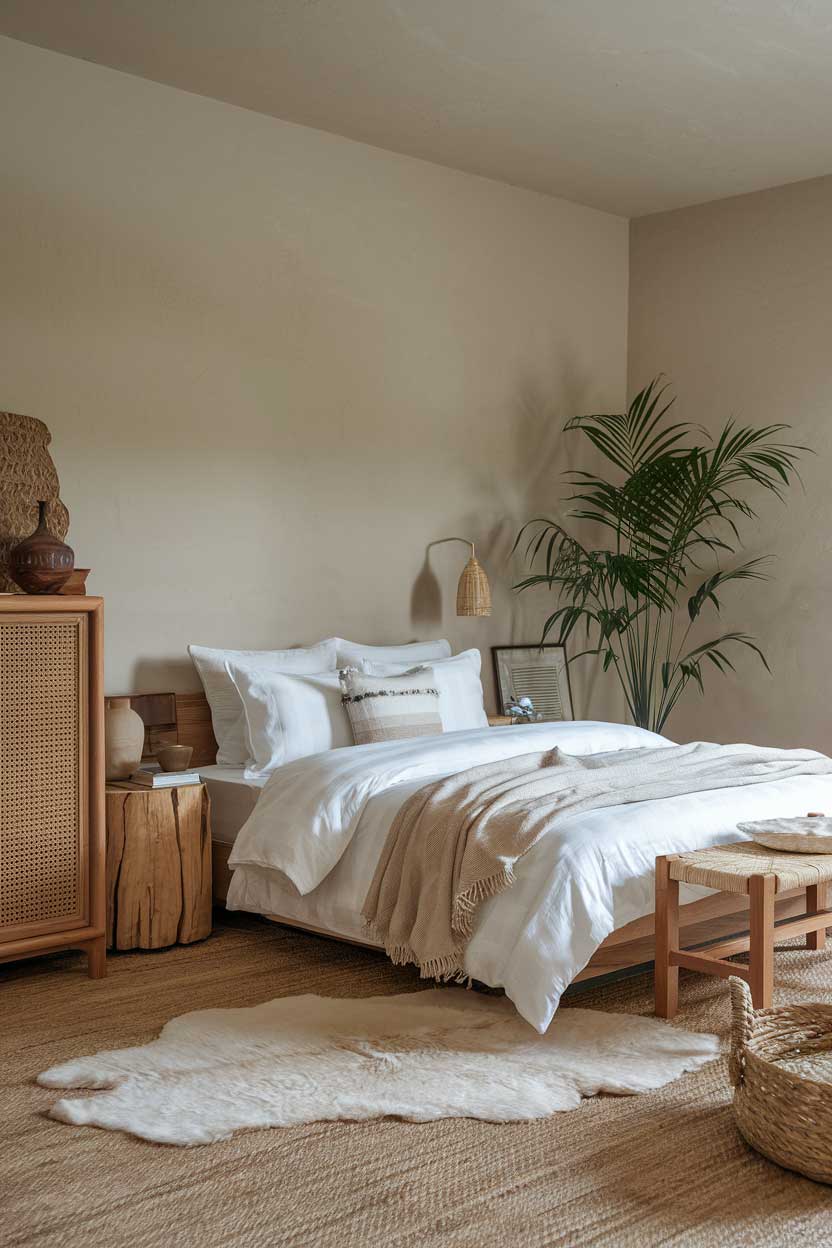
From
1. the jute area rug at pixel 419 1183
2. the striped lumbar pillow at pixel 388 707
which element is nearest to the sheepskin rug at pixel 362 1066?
the jute area rug at pixel 419 1183

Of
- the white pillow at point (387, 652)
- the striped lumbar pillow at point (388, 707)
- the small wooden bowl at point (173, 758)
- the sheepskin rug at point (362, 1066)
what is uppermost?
the white pillow at point (387, 652)

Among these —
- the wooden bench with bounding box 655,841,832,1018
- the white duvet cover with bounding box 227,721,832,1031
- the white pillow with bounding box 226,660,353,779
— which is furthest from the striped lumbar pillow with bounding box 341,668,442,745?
the wooden bench with bounding box 655,841,832,1018

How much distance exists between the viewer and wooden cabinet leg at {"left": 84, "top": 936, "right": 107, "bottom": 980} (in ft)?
12.3

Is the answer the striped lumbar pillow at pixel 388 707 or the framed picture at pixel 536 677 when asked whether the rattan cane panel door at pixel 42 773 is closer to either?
the striped lumbar pillow at pixel 388 707

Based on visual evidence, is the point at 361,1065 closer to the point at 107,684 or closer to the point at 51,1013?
the point at 51,1013

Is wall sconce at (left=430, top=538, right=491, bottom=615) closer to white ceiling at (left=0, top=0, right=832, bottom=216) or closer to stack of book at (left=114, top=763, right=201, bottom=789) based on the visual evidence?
stack of book at (left=114, top=763, right=201, bottom=789)

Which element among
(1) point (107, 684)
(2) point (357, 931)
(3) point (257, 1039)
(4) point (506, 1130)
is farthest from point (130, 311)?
(4) point (506, 1130)

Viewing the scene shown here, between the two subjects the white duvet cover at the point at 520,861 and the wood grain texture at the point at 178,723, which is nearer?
the white duvet cover at the point at 520,861

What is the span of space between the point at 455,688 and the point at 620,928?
1.83m

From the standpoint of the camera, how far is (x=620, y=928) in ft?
10.9

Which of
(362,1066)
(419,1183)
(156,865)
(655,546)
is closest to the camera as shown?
(419,1183)

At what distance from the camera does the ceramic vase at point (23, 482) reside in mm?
4066

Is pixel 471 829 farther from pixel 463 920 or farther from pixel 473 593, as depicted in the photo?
pixel 473 593

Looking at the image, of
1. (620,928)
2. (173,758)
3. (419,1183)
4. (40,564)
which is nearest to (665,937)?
(620,928)
